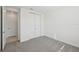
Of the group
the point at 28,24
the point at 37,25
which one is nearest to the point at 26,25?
the point at 28,24

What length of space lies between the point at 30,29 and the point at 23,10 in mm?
1525

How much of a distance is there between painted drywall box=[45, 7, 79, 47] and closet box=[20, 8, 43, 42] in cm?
151

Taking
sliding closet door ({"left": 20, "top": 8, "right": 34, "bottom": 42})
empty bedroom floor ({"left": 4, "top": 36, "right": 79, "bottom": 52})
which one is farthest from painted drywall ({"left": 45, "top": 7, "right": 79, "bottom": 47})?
sliding closet door ({"left": 20, "top": 8, "right": 34, "bottom": 42})

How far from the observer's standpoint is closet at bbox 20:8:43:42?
5559 mm

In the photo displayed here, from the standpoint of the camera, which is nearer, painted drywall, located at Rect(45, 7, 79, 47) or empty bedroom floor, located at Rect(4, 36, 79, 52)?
empty bedroom floor, located at Rect(4, 36, 79, 52)

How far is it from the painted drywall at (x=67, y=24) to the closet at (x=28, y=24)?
1.51 meters

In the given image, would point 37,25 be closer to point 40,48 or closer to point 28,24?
point 28,24

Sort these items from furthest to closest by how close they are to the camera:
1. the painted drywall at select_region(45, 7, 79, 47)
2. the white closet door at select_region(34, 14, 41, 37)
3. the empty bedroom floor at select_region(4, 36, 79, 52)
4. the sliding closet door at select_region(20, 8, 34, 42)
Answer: the white closet door at select_region(34, 14, 41, 37)
the sliding closet door at select_region(20, 8, 34, 42)
the painted drywall at select_region(45, 7, 79, 47)
the empty bedroom floor at select_region(4, 36, 79, 52)

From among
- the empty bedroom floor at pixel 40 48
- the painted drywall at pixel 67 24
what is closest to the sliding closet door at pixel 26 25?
the empty bedroom floor at pixel 40 48

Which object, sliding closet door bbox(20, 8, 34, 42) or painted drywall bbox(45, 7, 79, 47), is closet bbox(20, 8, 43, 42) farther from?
painted drywall bbox(45, 7, 79, 47)

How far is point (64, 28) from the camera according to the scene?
5.29 m

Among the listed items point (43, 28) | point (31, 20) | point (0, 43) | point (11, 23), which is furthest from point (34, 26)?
point (0, 43)
